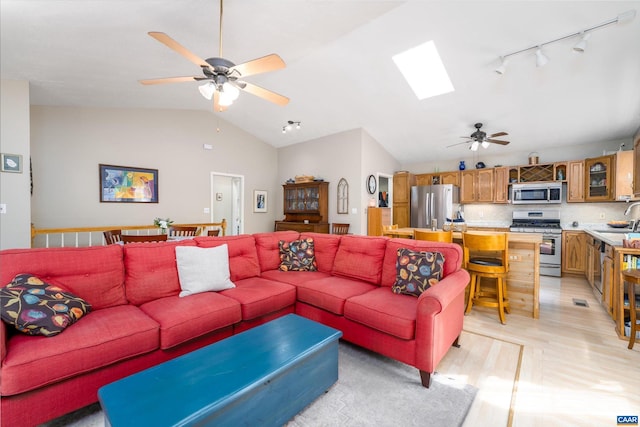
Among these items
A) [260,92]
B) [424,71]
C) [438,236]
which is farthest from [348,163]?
[260,92]

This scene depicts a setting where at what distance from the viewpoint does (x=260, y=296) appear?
7.99ft

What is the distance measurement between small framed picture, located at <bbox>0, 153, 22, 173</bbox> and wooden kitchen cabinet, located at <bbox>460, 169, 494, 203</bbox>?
303 inches

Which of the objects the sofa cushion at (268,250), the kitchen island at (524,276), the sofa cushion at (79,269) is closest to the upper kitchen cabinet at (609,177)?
the kitchen island at (524,276)

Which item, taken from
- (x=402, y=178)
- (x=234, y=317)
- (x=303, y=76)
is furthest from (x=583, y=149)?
(x=234, y=317)

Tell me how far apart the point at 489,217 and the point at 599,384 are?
486 centimetres

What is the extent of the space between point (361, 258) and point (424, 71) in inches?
129

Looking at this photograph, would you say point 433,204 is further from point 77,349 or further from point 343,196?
point 77,349

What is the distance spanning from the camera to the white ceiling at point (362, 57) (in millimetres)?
2760

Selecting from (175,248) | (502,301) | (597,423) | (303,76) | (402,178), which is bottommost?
(597,423)

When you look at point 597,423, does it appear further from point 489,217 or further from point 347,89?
point 489,217

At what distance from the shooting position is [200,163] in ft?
20.0

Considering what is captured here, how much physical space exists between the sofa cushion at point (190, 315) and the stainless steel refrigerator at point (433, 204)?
17.0 feet

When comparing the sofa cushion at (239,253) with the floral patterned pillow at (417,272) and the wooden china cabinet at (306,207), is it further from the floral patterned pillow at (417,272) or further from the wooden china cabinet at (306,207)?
the wooden china cabinet at (306,207)

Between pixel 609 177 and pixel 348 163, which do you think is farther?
pixel 348 163
